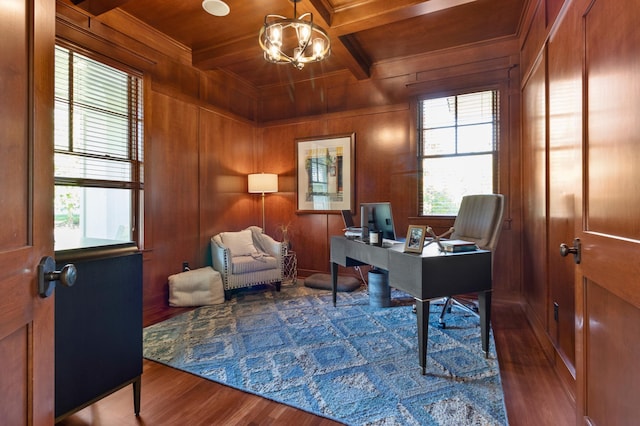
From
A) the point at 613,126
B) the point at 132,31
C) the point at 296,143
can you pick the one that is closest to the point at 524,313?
the point at 613,126

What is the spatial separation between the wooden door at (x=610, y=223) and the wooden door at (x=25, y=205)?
161 centimetres

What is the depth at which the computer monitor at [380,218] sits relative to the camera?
2.88m

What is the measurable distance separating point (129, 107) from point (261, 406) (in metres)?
3.15

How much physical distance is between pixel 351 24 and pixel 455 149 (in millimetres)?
1939

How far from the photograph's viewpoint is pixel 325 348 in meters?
2.52

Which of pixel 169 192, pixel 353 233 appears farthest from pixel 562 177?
pixel 169 192

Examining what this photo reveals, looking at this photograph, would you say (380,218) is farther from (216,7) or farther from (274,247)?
(216,7)

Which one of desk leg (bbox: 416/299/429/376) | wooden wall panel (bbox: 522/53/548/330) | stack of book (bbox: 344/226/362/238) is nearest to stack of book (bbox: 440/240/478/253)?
desk leg (bbox: 416/299/429/376)

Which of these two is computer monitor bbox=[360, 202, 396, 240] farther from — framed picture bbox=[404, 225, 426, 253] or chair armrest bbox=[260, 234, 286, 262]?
chair armrest bbox=[260, 234, 286, 262]

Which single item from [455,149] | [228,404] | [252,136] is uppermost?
[252,136]

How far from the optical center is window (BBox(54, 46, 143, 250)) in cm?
282

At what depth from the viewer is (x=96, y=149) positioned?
307 centimetres

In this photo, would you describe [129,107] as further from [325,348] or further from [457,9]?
[457,9]

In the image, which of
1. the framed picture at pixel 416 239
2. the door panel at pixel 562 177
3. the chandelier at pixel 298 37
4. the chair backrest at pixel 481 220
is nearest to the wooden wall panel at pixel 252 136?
the chair backrest at pixel 481 220
